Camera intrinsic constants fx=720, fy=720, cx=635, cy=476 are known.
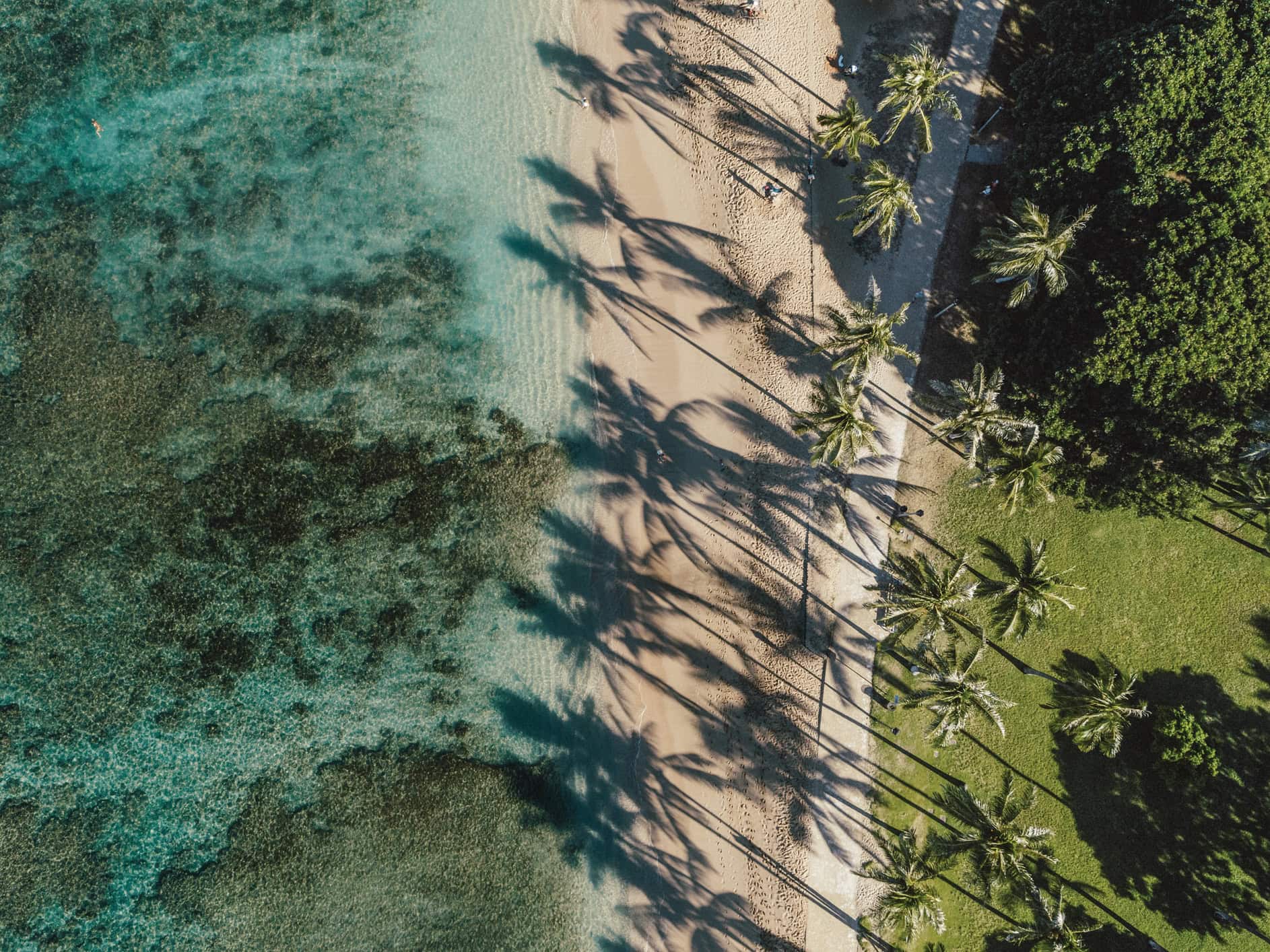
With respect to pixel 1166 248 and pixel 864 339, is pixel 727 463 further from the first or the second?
pixel 1166 248

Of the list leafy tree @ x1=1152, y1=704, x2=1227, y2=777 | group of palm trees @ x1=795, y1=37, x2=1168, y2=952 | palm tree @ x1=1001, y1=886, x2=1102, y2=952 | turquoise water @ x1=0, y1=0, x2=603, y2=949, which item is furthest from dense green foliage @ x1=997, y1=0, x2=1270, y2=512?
turquoise water @ x1=0, y1=0, x2=603, y2=949

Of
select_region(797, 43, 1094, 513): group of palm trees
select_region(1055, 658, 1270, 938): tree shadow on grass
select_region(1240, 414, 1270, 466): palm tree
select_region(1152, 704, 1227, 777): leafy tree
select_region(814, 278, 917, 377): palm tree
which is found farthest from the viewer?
select_region(1055, 658, 1270, 938): tree shadow on grass

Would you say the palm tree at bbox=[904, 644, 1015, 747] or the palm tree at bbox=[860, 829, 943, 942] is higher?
the palm tree at bbox=[904, 644, 1015, 747]

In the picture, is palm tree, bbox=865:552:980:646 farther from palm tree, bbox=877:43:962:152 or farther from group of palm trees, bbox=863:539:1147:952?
palm tree, bbox=877:43:962:152

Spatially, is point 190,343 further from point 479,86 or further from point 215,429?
point 479,86

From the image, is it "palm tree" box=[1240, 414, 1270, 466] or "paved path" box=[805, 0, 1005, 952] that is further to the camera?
"paved path" box=[805, 0, 1005, 952]

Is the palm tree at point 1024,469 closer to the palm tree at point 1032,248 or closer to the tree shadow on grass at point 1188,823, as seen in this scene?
the palm tree at point 1032,248

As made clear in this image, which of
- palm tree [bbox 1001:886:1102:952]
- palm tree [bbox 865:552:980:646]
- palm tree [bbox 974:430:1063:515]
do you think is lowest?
palm tree [bbox 1001:886:1102:952]
